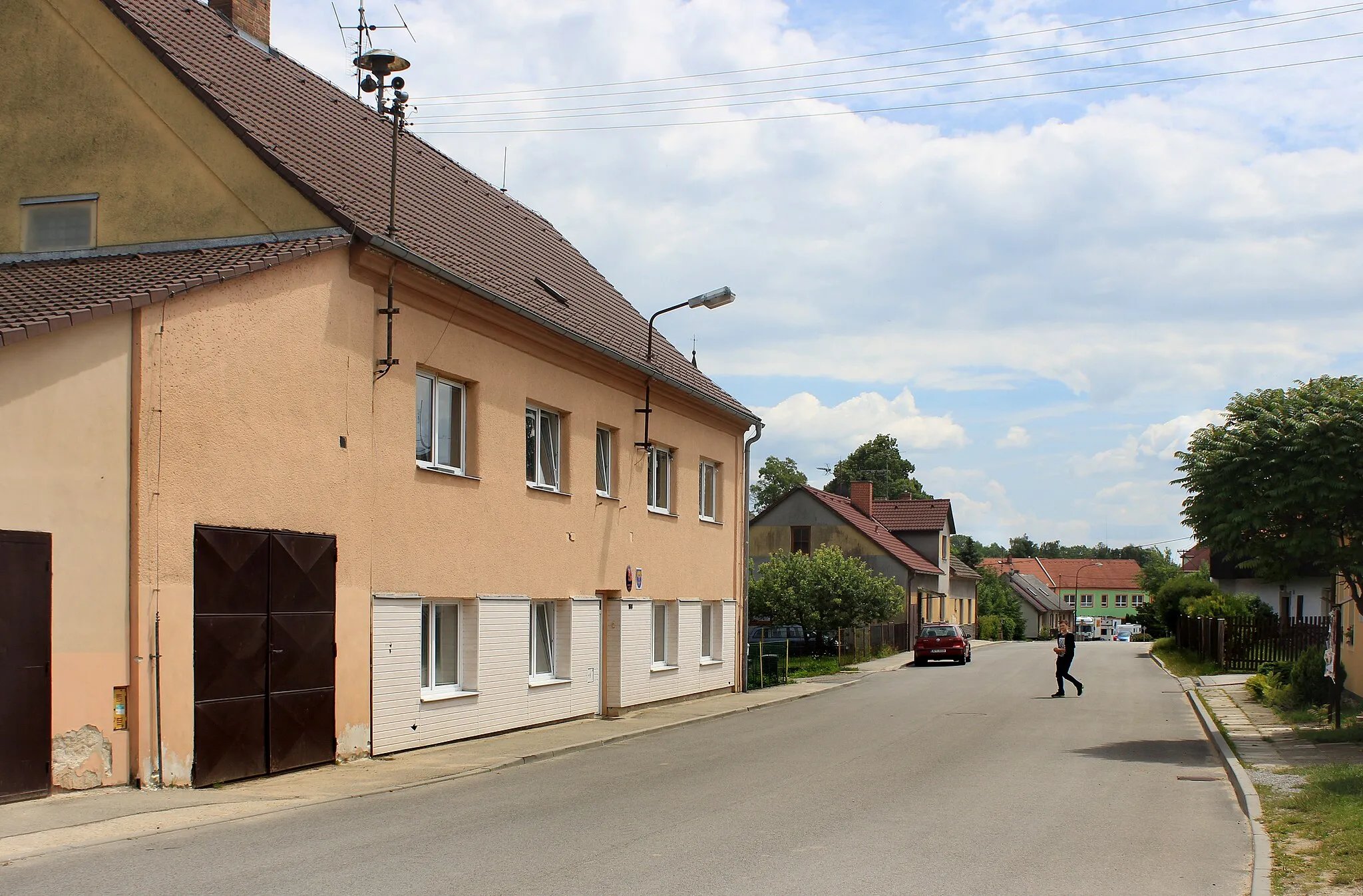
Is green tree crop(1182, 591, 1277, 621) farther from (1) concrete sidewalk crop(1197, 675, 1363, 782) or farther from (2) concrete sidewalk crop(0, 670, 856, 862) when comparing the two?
(2) concrete sidewalk crop(0, 670, 856, 862)

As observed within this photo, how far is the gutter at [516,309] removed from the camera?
1430 centimetres

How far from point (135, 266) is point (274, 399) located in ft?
6.67

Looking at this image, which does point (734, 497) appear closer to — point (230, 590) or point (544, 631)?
point (544, 631)

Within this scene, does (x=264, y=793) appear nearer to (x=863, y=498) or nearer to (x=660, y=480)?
(x=660, y=480)

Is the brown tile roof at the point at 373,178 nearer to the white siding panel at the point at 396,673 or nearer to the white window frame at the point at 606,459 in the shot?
the white window frame at the point at 606,459

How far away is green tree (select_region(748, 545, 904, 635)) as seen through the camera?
41.7 m

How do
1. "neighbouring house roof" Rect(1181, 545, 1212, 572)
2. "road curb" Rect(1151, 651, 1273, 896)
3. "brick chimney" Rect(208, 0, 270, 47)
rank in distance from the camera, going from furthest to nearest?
"neighbouring house roof" Rect(1181, 545, 1212, 572), "brick chimney" Rect(208, 0, 270, 47), "road curb" Rect(1151, 651, 1273, 896)

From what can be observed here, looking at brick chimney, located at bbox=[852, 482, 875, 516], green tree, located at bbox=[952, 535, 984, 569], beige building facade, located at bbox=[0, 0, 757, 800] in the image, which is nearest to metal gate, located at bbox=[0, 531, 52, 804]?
beige building facade, located at bbox=[0, 0, 757, 800]

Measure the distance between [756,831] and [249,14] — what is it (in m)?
15.3

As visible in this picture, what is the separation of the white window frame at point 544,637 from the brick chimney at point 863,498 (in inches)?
1758

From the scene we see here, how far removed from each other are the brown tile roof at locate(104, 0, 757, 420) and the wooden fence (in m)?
16.6

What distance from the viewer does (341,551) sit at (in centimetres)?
1401

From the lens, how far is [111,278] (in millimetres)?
12328

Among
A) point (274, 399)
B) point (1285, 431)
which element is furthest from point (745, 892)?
point (1285, 431)
